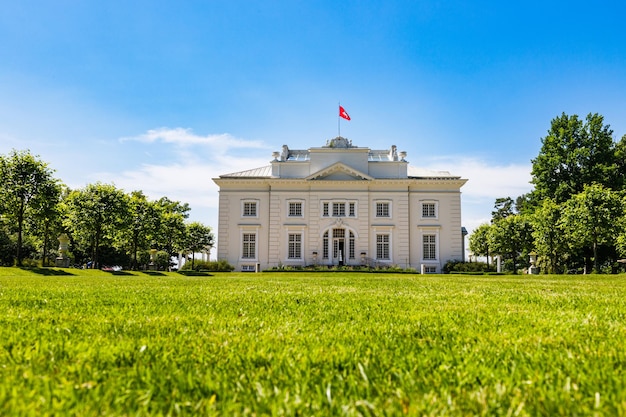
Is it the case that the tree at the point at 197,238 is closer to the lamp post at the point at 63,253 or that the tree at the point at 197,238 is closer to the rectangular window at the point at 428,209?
the lamp post at the point at 63,253

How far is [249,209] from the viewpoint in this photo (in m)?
45.6

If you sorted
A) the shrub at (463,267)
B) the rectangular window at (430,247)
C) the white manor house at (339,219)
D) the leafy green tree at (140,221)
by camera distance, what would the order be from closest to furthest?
the leafy green tree at (140,221), the shrub at (463,267), the white manor house at (339,219), the rectangular window at (430,247)

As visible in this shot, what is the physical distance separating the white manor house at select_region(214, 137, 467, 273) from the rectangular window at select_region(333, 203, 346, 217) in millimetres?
99

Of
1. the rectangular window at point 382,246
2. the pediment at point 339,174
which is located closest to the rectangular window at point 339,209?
the pediment at point 339,174

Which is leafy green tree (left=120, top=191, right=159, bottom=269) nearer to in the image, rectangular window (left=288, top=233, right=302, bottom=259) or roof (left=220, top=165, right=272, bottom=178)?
roof (left=220, top=165, right=272, bottom=178)

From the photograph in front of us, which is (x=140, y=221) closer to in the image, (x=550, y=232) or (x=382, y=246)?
(x=382, y=246)

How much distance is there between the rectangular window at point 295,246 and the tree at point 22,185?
21.5m

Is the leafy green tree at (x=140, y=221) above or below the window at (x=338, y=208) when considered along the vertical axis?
below

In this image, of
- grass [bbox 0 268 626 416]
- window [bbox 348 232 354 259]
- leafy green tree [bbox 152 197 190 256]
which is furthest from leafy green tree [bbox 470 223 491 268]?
grass [bbox 0 268 626 416]

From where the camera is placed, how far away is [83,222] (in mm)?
34156

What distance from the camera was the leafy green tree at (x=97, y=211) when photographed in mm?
34312

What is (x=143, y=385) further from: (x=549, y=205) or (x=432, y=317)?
(x=549, y=205)

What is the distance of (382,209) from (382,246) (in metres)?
3.69

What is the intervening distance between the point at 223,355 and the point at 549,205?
41804 mm
